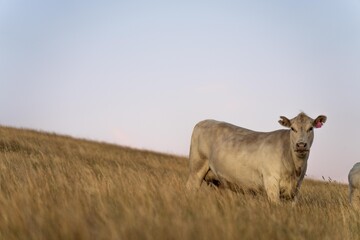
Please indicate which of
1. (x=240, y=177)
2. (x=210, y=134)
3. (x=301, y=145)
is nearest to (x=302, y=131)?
(x=301, y=145)

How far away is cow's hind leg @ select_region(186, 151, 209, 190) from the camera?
943 centimetres

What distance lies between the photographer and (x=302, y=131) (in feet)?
25.3

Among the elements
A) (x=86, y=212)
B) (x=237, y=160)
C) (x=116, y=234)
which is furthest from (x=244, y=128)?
(x=116, y=234)

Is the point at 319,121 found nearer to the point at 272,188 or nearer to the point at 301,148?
the point at 301,148

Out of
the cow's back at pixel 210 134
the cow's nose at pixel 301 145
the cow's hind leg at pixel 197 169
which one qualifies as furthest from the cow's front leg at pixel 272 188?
the cow's hind leg at pixel 197 169

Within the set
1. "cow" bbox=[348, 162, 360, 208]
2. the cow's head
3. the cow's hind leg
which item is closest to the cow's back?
the cow's hind leg

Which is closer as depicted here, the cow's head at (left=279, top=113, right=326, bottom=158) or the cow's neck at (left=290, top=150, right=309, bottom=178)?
the cow's head at (left=279, top=113, right=326, bottom=158)

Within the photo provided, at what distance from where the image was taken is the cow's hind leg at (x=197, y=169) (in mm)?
9433

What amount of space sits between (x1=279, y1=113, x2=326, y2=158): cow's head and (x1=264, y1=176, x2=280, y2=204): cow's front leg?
581 mm

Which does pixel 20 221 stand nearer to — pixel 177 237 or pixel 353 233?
pixel 177 237

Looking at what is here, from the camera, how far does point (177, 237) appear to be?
2.79 meters

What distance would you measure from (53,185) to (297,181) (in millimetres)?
4244

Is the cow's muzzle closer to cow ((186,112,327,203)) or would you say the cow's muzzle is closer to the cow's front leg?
cow ((186,112,327,203))

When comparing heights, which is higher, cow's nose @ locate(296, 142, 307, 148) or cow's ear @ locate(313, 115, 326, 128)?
cow's ear @ locate(313, 115, 326, 128)
